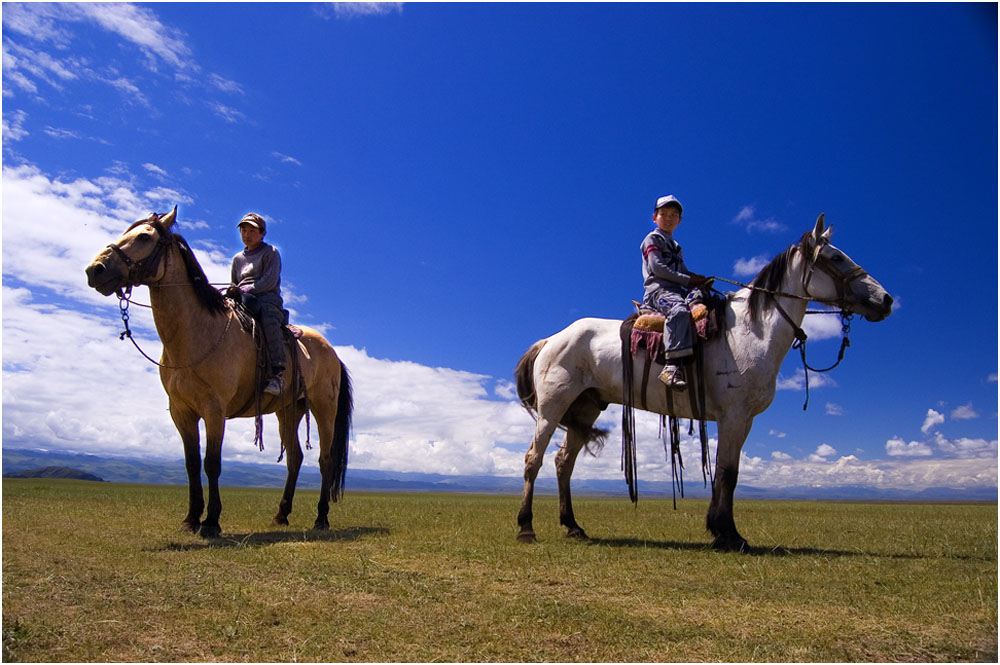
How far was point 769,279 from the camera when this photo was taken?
8.74 metres

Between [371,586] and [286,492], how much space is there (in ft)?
A: 19.8

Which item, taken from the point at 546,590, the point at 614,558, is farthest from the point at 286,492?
the point at 546,590

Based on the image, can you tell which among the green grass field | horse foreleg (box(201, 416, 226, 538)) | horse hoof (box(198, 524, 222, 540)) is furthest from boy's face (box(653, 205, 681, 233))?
horse hoof (box(198, 524, 222, 540))

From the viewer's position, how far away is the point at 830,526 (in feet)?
37.6

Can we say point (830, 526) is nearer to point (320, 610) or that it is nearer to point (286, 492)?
point (286, 492)

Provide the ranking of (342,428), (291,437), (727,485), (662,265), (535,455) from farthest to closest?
(342,428), (291,437), (535,455), (662,265), (727,485)

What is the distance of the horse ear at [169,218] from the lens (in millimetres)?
8750

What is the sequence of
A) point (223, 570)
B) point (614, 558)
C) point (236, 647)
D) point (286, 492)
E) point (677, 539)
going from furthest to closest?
point (286, 492)
point (677, 539)
point (614, 558)
point (223, 570)
point (236, 647)

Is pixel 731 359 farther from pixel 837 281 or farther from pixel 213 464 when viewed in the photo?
pixel 213 464

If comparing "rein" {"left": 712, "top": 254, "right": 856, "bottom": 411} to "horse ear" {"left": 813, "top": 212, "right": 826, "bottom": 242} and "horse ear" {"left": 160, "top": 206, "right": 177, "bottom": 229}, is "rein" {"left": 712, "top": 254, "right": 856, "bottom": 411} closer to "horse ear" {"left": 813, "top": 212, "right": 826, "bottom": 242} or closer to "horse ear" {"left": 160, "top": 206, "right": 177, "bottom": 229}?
"horse ear" {"left": 813, "top": 212, "right": 826, "bottom": 242}

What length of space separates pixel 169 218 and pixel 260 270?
1678 millimetres

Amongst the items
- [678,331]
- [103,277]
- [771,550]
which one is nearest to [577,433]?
[678,331]

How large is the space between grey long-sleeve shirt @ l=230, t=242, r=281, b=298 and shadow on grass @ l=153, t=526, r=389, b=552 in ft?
11.5

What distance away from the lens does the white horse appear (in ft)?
27.1
